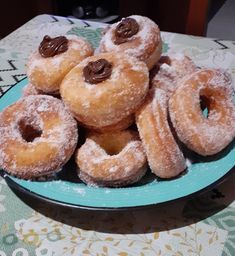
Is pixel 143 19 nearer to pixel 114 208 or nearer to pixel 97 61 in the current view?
pixel 97 61

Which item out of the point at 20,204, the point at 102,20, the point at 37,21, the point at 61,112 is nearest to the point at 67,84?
the point at 61,112

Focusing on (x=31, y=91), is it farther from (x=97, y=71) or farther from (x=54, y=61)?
(x=97, y=71)

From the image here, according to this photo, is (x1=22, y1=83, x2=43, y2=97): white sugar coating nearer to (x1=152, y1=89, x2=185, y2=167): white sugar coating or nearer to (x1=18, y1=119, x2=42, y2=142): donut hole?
(x1=18, y1=119, x2=42, y2=142): donut hole

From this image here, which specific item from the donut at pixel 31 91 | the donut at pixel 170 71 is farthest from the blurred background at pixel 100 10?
the donut at pixel 31 91

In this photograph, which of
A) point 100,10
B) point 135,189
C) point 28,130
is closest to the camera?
point 135,189

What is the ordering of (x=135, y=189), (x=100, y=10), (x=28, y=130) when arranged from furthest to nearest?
(x=100, y=10) → (x=28, y=130) → (x=135, y=189)

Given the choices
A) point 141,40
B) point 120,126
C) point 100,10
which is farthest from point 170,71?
point 100,10
